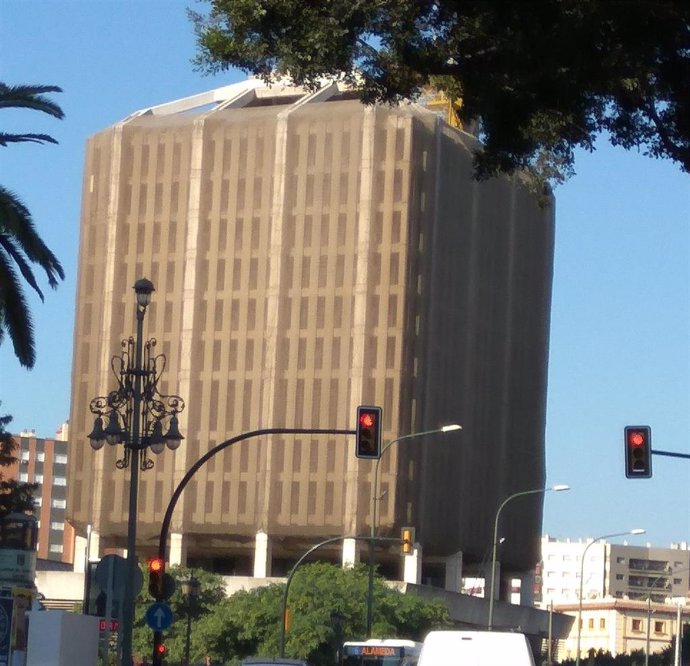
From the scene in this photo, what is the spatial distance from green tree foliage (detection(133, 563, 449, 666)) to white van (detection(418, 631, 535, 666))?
46.2m

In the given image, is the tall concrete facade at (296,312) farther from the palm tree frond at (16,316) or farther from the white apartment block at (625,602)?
the palm tree frond at (16,316)

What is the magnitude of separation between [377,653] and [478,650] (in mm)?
18571

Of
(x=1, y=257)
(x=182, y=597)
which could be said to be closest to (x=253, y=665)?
(x=1, y=257)

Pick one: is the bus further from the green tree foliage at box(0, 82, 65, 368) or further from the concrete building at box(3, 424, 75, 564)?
the concrete building at box(3, 424, 75, 564)

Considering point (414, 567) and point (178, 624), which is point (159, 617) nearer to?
point (178, 624)

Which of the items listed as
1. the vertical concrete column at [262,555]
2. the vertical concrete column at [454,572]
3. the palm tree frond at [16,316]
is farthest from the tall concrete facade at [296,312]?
the palm tree frond at [16,316]

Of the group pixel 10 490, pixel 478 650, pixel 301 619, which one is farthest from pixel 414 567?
pixel 478 650

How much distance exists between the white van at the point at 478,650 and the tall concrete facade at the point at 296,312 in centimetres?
6866

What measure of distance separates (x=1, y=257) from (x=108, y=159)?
7423 centimetres

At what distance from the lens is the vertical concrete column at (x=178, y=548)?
92.8 meters

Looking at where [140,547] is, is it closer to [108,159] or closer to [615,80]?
[108,159]

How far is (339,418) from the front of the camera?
90688mm

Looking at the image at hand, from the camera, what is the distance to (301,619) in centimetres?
6794

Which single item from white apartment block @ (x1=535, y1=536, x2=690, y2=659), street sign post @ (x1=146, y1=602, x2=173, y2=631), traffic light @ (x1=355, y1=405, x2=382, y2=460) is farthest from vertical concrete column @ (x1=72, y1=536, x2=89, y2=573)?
street sign post @ (x1=146, y1=602, x2=173, y2=631)
